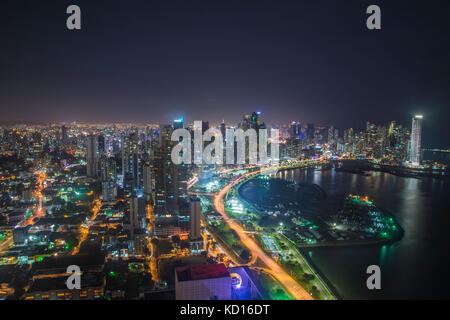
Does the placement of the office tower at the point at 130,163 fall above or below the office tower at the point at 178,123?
below

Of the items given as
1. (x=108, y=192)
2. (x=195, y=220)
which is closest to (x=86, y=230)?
(x=108, y=192)

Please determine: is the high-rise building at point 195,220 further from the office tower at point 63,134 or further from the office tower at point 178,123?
the office tower at point 63,134

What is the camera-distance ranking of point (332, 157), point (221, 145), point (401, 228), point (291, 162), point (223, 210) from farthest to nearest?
point (332, 157) → point (291, 162) → point (221, 145) → point (223, 210) → point (401, 228)

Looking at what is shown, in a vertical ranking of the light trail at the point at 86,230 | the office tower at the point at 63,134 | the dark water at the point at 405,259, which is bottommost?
the dark water at the point at 405,259

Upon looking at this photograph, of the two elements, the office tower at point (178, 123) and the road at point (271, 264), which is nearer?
the road at point (271, 264)

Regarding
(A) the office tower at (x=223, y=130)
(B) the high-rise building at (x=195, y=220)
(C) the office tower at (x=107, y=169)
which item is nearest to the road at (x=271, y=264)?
(B) the high-rise building at (x=195, y=220)

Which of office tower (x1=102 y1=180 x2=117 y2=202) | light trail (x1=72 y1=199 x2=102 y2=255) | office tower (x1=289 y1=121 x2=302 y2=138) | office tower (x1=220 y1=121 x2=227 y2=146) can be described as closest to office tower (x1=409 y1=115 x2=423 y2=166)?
office tower (x1=289 y1=121 x2=302 y2=138)
